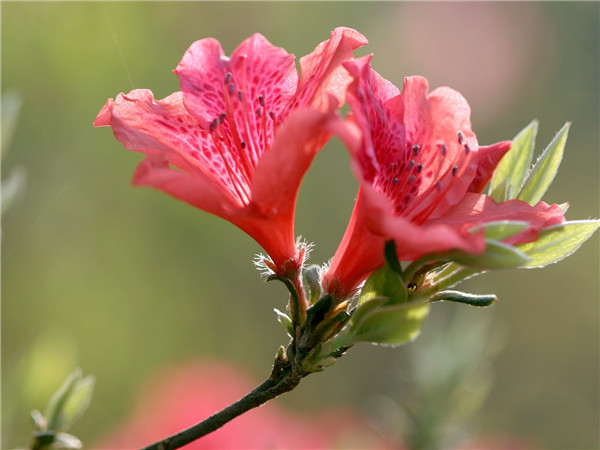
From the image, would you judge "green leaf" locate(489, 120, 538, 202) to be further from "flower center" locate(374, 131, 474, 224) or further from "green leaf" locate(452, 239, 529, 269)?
"green leaf" locate(452, 239, 529, 269)

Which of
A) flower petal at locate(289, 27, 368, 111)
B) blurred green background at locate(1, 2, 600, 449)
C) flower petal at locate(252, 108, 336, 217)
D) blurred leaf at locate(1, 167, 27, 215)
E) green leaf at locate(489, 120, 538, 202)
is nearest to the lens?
flower petal at locate(252, 108, 336, 217)

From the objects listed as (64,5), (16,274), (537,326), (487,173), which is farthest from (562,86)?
(487,173)

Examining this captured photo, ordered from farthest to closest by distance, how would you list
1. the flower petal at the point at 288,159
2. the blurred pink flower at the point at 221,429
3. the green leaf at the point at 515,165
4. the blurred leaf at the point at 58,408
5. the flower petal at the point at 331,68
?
the blurred pink flower at the point at 221,429 < the blurred leaf at the point at 58,408 < the green leaf at the point at 515,165 < the flower petal at the point at 331,68 < the flower petal at the point at 288,159

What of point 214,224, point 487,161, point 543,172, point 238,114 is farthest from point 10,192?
point 214,224

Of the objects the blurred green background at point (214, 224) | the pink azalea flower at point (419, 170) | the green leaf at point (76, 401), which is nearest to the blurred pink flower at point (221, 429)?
the blurred green background at point (214, 224)

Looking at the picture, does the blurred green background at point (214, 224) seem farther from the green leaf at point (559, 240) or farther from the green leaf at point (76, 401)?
the green leaf at point (559, 240)

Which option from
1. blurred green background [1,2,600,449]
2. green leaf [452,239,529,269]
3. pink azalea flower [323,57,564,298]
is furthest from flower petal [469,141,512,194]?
blurred green background [1,2,600,449]
